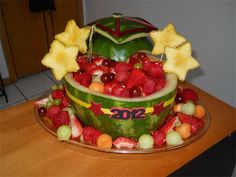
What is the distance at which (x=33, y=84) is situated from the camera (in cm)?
209

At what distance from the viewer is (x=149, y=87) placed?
0.72 metres

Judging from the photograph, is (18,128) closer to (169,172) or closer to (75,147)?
(75,147)

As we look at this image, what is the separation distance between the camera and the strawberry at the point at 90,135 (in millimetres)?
750

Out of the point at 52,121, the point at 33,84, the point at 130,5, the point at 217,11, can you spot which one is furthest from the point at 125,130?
the point at 33,84

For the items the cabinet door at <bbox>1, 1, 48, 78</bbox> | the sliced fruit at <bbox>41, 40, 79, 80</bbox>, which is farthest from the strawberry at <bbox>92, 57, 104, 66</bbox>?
the cabinet door at <bbox>1, 1, 48, 78</bbox>

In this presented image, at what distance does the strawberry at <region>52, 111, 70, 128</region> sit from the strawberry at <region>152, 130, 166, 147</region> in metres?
0.26

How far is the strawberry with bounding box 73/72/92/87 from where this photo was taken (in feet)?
2.46

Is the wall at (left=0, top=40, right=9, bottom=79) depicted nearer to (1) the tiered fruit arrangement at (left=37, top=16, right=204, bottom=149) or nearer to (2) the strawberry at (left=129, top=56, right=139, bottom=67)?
(1) the tiered fruit arrangement at (left=37, top=16, right=204, bottom=149)

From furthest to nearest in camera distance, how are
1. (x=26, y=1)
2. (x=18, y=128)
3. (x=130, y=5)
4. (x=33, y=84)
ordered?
(x=33, y=84) → (x=26, y=1) → (x=130, y=5) → (x=18, y=128)

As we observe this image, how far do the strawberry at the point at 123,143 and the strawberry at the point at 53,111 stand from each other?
0.70ft

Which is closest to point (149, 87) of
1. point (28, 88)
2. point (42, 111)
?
point (42, 111)

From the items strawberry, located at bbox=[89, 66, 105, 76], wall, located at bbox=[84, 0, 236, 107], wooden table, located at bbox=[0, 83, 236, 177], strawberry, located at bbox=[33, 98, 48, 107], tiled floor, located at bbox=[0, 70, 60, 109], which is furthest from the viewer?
tiled floor, located at bbox=[0, 70, 60, 109]

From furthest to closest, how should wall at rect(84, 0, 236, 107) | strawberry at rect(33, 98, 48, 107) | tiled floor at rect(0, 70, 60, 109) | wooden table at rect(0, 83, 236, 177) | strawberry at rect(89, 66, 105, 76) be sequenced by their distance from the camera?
tiled floor at rect(0, 70, 60, 109) < wall at rect(84, 0, 236, 107) < strawberry at rect(33, 98, 48, 107) < strawberry at rect(89, 66, 105, 76) < wooden table at rect(0, 83, 236, 177)

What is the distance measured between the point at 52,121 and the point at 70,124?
0.07 m
